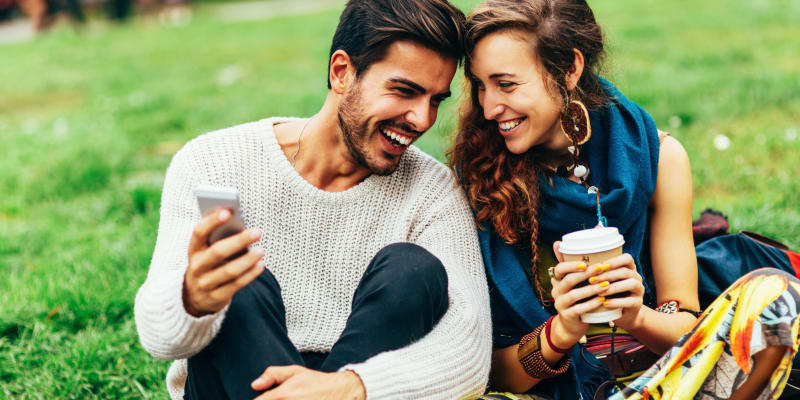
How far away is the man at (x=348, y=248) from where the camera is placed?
2.24 metres

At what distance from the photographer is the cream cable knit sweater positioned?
261 centimetres

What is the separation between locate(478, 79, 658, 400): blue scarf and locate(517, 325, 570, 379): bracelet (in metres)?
0.06

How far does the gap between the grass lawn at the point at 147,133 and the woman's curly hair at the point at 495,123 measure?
27 centimetres

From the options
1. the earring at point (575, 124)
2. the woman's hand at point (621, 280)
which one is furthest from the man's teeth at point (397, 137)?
the woman's hand at point (621, 280)

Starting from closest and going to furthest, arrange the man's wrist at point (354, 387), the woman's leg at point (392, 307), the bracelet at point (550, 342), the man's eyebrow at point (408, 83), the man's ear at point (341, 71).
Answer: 1. the man's wrist at point (354, 387)
2. the woman's leg at point (392, 307)
3. the bracelet at point (550, 342)
4. the man's eyebrow at point (408, 83)
5. the man's ear at point (341, 71)

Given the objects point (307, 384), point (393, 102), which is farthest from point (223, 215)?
point (393, 102)

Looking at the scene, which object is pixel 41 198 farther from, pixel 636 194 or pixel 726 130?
pixel 726 130

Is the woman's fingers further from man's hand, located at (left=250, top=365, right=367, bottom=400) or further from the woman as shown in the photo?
man's hand, located at (left=250, top=365, right=367, bottom=400)

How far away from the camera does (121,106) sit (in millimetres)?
7770

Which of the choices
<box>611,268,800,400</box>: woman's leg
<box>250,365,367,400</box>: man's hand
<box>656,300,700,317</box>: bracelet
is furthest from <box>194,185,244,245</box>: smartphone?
<box>656,300,700,317</box>: bracelet

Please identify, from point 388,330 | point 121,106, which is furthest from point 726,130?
point 121,106

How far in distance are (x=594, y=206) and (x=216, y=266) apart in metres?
1.31

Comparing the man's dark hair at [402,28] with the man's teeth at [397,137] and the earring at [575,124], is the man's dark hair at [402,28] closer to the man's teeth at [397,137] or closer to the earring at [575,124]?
the man's teeth at [397,137]

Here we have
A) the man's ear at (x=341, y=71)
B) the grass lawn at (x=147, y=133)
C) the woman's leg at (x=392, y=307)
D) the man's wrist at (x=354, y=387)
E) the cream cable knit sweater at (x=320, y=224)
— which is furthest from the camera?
the grass lawn at (x=147, y=133)
